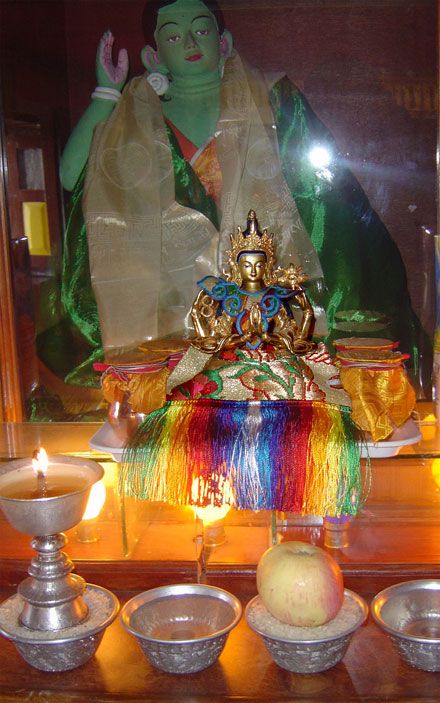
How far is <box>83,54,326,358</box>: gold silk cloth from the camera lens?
6.64 feet

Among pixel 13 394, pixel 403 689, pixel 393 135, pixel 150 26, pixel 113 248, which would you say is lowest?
pixel 403 689

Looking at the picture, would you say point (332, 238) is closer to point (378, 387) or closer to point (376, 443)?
point (378, 387)

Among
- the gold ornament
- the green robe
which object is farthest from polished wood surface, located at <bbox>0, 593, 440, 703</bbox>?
the green robe

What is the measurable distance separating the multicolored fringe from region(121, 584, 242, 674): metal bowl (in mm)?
156

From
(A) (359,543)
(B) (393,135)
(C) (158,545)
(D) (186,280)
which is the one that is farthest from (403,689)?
(B) (393,135)

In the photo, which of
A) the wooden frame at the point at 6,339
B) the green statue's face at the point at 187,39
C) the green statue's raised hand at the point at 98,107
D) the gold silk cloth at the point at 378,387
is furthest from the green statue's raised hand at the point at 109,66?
the gold silk cloth at the point at 378,387

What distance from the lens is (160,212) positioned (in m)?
2.08

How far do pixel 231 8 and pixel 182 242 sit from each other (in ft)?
1.99

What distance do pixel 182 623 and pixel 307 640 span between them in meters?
0.23

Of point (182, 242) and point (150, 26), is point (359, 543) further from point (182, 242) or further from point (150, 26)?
point (150, 26)

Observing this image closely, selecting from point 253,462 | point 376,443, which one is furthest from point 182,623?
point 376,443

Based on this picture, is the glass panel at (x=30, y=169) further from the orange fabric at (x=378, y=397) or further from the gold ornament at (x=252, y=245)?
the orange fabric at (x=378, y=397)

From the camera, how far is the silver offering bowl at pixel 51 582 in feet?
3.84

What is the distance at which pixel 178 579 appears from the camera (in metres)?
1.41
